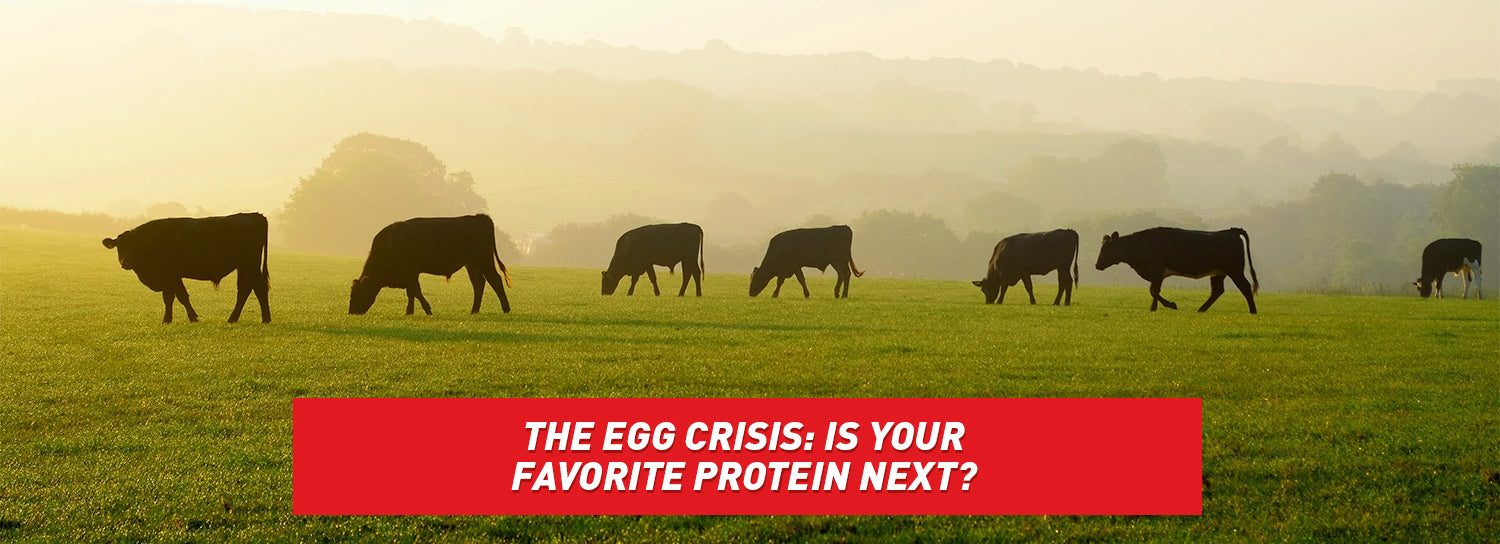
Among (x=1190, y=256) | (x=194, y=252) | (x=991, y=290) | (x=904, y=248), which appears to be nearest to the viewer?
(x=194, y=252)

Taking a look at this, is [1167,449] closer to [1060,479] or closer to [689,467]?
[1060,479]

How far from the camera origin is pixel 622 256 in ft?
115

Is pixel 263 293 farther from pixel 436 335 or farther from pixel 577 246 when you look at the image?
pixel 577 246

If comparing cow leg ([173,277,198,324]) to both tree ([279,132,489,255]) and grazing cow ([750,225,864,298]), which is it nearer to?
grazing cow ([750,225,864,298])

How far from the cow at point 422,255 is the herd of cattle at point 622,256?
2 centimetres

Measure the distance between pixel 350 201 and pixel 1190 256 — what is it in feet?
274

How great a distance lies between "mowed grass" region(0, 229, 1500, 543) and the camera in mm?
8219

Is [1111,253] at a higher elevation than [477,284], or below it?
higher

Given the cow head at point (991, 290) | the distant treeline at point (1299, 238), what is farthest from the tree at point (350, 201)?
the cow head at point (991, 290)

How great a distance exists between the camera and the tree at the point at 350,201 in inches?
3797

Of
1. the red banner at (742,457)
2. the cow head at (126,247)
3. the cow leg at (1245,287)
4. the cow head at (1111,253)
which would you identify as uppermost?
the cow head at (1111,253)

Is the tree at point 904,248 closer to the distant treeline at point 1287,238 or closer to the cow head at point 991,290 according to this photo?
the distant treeline at point 1287,238

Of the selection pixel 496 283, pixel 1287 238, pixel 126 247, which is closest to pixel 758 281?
pixel 496 283

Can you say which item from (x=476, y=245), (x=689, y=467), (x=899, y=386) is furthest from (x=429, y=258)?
(x=689, y=467)
